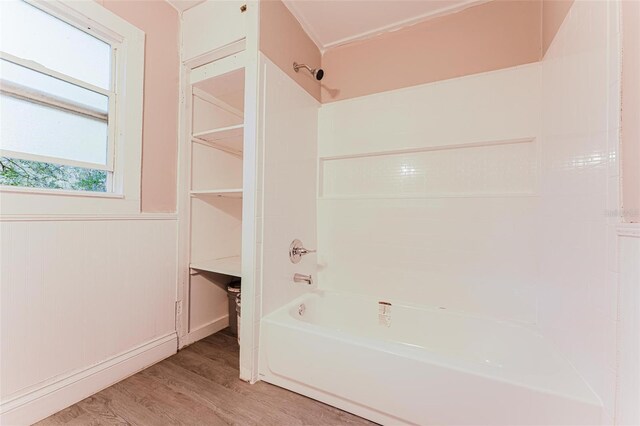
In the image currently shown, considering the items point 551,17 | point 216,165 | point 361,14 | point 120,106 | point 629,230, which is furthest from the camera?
point 216,165

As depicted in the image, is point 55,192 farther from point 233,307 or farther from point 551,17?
point 551,17

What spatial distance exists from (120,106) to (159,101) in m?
0.25

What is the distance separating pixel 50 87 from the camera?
50.2 inches

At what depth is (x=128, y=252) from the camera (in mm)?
1526

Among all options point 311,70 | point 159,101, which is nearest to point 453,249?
point 311,70

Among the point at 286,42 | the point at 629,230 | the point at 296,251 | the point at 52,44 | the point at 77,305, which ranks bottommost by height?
the point at 77,305

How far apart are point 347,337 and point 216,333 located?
1.35 metres

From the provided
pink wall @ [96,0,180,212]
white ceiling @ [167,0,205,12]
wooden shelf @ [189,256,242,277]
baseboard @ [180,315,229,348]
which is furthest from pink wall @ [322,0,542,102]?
baseboard @ [180,315,229,348]

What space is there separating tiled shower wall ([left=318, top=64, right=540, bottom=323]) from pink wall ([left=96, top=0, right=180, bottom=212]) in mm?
1134

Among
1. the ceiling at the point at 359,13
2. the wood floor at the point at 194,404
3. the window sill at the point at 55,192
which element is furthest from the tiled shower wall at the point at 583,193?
the window sill at the point at 55,192

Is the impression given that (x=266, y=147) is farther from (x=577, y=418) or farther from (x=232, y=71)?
(x=577, y=418)

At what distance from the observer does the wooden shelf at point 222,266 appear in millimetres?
1732

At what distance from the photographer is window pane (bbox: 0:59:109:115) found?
1148mm

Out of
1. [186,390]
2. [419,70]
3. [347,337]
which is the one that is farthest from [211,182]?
[419,70]
